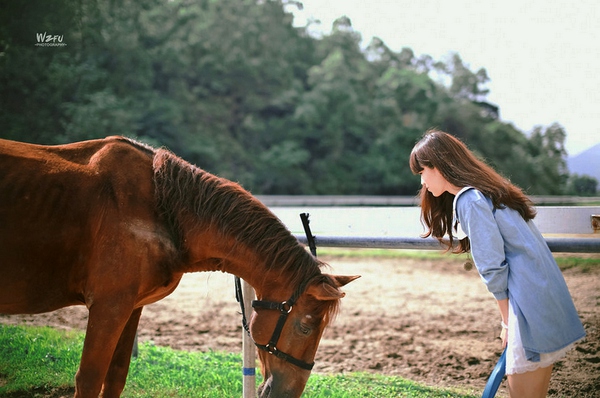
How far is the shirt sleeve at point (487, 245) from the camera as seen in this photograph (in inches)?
82.2

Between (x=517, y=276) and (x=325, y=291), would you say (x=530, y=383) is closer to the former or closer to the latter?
(x=517, y=276)

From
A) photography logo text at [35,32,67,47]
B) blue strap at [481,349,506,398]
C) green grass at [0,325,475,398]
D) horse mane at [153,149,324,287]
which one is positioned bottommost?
green grass at [0,325,475,398]

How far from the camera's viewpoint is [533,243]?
2145 millimetres

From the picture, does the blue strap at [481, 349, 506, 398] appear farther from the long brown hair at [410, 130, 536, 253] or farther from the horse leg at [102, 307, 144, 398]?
the horse leg at [102, 307, 144, 398]

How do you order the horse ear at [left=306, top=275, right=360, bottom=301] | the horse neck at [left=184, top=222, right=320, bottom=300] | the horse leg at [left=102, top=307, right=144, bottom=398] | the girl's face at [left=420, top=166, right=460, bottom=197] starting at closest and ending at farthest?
1. the girl's face at [left=420, top=166, right=460, bottom=197]
2. the horse ear at [left=306, top=275, right=360, bottom=301]
3. the horse neck at [left=184, top=222, right=320, bottom=300]
4. the horse leg at [left=102, top=307, right=144, bottom=398]

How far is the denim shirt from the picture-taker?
80.4 inches

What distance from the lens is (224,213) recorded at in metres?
2.80

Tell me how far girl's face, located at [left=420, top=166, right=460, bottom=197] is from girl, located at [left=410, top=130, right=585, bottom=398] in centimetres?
3

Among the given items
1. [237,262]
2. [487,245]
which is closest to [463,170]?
[487,245]

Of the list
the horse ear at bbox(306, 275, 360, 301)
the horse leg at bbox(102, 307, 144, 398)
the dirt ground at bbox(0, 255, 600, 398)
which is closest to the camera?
the horse ear at bbox(306, 275, 360, 301)

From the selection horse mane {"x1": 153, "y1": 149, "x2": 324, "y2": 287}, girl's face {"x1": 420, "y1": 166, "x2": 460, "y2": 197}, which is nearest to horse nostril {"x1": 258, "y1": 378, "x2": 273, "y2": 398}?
horse mane {"x1": 153, "y1": 149, "x2": 324, "y2": 287}

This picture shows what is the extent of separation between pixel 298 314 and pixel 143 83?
2322cm

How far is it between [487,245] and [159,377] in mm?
2915

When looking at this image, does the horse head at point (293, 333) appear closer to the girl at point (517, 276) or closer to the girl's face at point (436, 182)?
the girl's face at point (436, 182)
